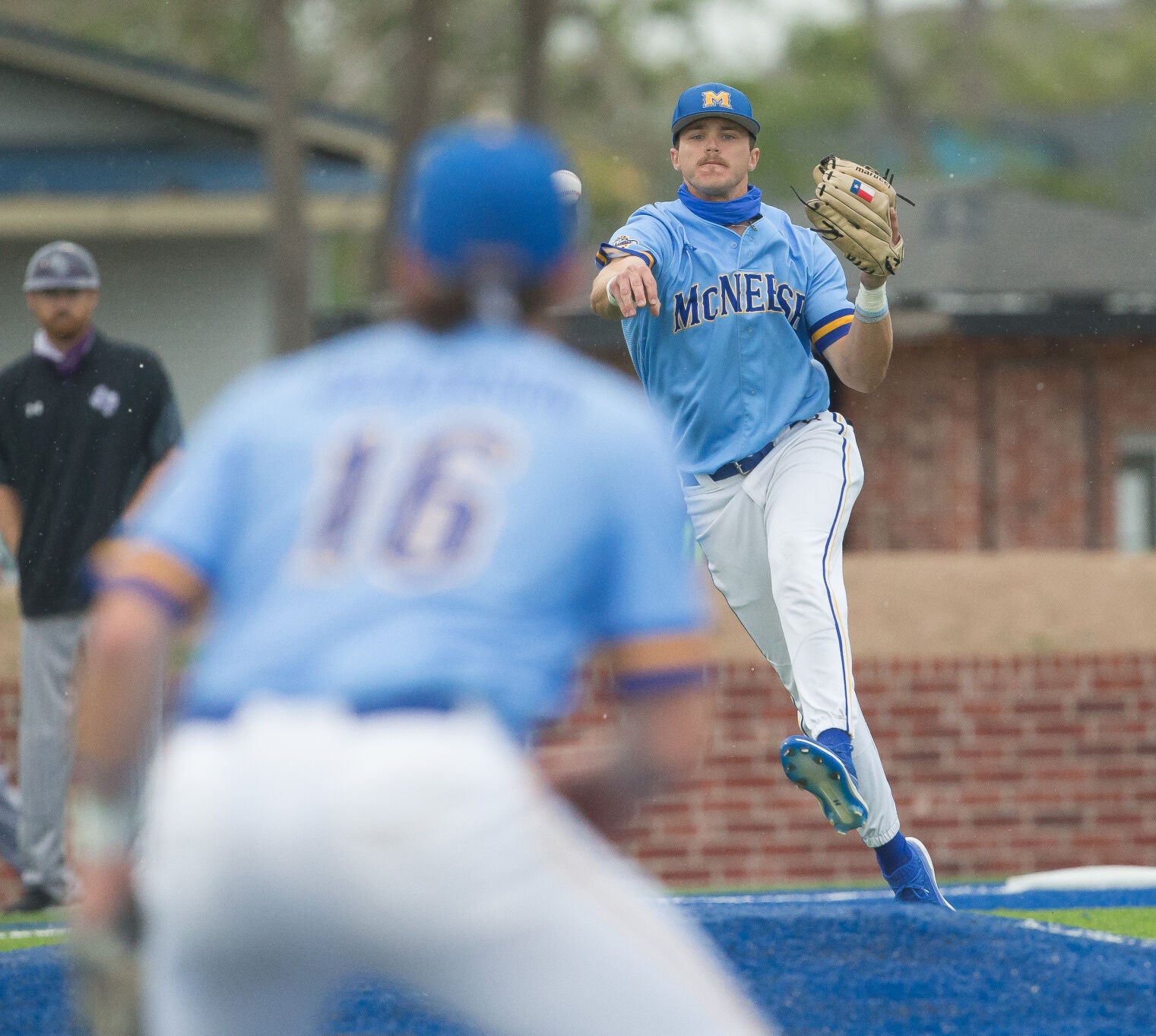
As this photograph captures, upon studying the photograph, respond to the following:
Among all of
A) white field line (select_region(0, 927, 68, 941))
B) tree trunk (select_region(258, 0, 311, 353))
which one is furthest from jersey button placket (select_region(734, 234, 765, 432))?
tree trunk (select_region(258, 0, 311, 353))

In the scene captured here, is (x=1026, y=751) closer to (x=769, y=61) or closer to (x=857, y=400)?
(x=857, y=400)

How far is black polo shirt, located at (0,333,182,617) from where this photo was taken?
27.0 feet

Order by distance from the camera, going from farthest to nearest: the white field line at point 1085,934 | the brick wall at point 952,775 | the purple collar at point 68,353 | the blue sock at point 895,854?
the brick wall at point 952,775
the purple collar at point 68,353
the white field line at point 1085,934
the blue sock at point 895,854

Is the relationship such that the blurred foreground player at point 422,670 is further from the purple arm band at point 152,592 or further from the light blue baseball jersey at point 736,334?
the light blue baseball jersey at point 736,334

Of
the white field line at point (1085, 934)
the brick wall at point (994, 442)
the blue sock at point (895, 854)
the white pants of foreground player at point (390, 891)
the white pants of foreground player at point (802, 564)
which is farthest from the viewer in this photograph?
the brick wall at point (994, 442)

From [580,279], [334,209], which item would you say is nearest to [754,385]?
[580,279]

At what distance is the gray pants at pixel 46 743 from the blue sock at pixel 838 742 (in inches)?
159

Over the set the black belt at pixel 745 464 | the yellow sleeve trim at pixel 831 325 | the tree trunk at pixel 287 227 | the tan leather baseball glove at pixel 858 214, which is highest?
the tree trunk at pixel 287 227

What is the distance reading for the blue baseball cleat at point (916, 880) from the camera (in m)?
6.23

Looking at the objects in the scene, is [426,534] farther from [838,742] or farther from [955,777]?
[955,777]

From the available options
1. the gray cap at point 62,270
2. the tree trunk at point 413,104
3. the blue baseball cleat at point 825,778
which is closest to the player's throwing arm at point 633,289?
the blue baseball cleat at point 825,778

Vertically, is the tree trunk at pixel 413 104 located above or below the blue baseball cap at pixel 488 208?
above

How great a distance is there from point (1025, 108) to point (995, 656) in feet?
133

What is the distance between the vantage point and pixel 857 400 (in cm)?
1686
